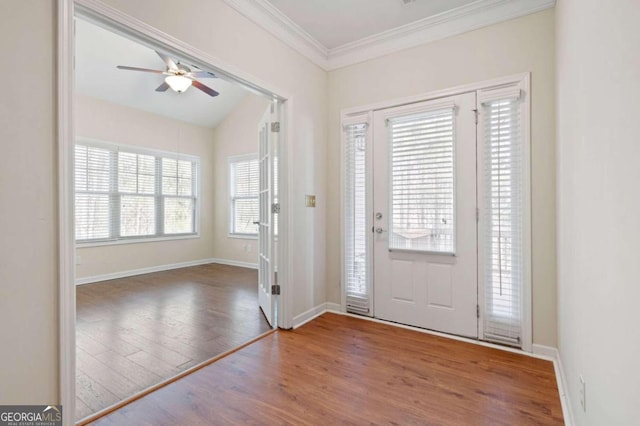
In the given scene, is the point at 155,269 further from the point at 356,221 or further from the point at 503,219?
the point at 503,219

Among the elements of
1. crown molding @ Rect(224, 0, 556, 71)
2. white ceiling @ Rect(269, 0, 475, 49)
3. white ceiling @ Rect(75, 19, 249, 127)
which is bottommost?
crown molding @ Rect(224, 0, 556, 71)

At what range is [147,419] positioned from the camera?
1.66 m

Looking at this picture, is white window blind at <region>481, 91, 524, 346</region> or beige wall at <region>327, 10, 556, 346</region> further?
white window blind at <region>481, 91, 524, 346</region>

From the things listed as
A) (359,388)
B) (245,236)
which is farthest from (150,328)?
(245,236)

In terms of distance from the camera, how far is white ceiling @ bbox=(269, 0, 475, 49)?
8.46 feet

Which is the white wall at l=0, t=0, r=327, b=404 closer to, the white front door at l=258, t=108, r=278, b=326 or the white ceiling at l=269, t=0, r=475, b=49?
the white ceiling at l=269, t=0, r=475, b=49

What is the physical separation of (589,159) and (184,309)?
3761 millimetres

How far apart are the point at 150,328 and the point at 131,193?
3295mm

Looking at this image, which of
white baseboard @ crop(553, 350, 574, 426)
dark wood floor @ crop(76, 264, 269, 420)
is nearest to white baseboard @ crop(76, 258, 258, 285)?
dark wood floor @ crop(76, 264, 269, 420)

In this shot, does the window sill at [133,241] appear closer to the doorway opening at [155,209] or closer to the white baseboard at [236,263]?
the doorway opening at [155,209]

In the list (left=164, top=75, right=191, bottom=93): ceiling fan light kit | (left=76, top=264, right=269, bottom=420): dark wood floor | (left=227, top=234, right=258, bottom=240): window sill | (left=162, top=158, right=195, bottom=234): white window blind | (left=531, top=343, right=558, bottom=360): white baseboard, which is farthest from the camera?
(left=227, top=234, right=258, bottom=240): window sill

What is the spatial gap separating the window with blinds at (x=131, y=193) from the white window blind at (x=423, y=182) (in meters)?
4.60

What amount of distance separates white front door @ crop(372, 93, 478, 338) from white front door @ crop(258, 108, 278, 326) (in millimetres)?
1049

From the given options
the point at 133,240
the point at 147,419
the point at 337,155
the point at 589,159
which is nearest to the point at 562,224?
the point at 589,159
